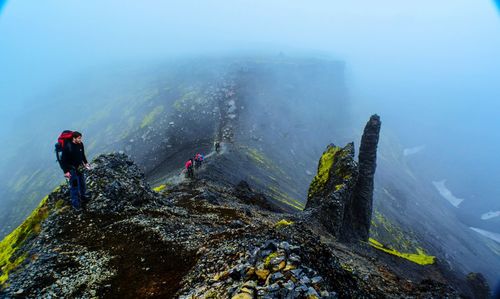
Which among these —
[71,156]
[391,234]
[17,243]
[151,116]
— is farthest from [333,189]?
[151,116]

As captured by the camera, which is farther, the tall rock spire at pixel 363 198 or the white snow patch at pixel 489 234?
the white snow patch at pixel 489 234

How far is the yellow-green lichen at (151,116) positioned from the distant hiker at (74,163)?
11967 cm

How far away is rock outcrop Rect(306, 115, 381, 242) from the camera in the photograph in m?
43.8

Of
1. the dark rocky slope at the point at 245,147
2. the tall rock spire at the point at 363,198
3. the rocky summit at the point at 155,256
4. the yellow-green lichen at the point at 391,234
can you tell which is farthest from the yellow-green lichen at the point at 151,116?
the rocky summit at the point at 155,256

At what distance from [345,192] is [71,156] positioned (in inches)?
1435

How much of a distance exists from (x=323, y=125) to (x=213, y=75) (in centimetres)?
7361

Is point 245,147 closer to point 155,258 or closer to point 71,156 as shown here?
point 71,156

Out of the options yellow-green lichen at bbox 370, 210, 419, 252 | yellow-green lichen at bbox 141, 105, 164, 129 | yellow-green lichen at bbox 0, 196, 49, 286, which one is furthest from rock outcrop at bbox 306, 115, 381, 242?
yellow-green lichen at bbox 141, 105, 164, 129

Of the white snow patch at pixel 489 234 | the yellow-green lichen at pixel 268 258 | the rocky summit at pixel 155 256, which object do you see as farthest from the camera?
the white snow patch at pixel 489 234

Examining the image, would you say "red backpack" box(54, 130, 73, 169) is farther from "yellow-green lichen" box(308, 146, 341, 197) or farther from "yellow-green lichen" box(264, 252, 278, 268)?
"yellow-green lichen" box(308, 146, 341, 197)

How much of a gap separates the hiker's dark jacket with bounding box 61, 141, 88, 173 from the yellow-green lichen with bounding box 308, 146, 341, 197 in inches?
1533

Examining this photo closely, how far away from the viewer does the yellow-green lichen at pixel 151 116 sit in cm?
13988

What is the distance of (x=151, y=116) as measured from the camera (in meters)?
147

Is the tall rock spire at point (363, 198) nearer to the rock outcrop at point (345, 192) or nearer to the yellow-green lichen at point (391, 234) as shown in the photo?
the rock outcrop at point (345, 192)
